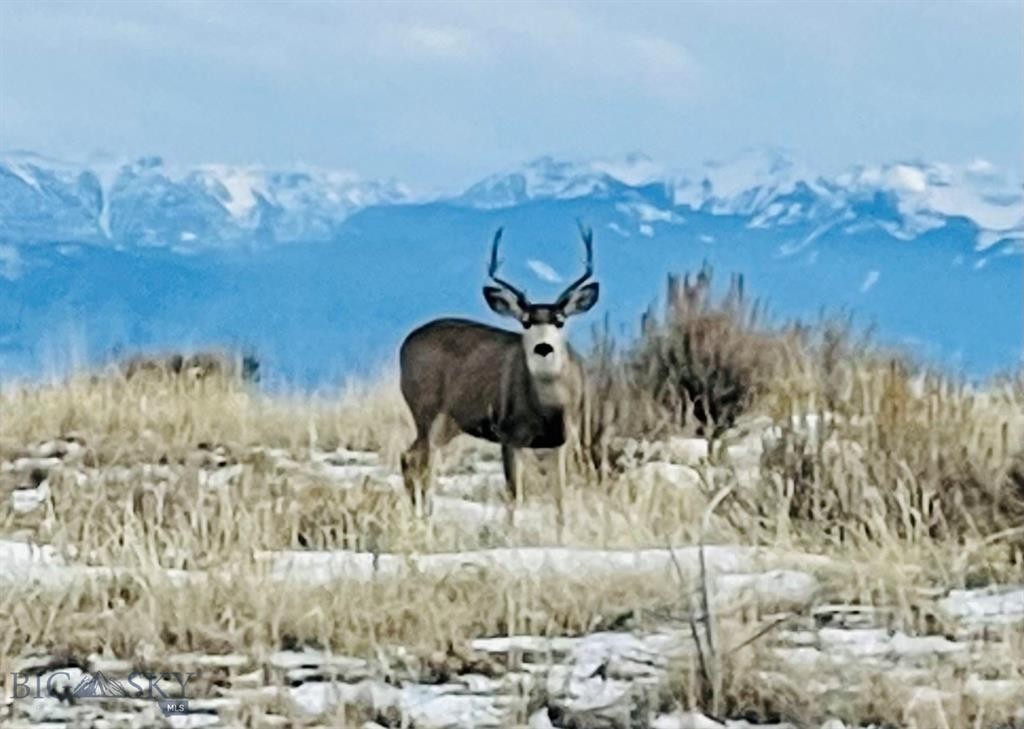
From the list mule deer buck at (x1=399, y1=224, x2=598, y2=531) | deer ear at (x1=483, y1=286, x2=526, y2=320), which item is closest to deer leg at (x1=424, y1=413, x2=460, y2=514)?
mule deer buck at (x1=399, y1=224, x2=598, y2=531)

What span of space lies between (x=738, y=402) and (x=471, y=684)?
4325mm

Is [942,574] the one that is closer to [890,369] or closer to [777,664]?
[777,664]

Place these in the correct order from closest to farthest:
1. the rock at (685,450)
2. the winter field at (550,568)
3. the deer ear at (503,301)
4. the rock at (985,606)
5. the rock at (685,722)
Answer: the rock at (685,722) < the winter field at (550,568) < the rock at (985,606) < the deer ear at (503,301) < the rock at (685,450)

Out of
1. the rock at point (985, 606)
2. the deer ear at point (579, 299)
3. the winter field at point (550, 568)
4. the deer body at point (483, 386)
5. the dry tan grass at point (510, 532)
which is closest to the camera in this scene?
the winter field at point (550, 568)

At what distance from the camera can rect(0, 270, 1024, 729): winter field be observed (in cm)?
549

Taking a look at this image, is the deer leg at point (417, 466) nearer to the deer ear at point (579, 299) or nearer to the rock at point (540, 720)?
Answer: the deer ear at point (579, 299)

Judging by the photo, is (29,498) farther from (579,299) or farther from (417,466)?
(579,299)

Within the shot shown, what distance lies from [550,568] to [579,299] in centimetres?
169

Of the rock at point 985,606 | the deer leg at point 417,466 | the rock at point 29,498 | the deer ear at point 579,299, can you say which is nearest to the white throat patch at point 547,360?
the deer ear at point 579,299

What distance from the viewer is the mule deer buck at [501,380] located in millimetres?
8102

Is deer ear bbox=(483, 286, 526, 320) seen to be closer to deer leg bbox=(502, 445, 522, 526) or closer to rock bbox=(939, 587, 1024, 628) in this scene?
deer leg bbox=(502, 445, 522, 526)

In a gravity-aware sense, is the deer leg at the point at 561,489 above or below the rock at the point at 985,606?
above

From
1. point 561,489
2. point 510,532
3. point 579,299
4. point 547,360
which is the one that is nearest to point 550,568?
point 510,532

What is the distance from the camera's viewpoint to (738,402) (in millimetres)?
9781
